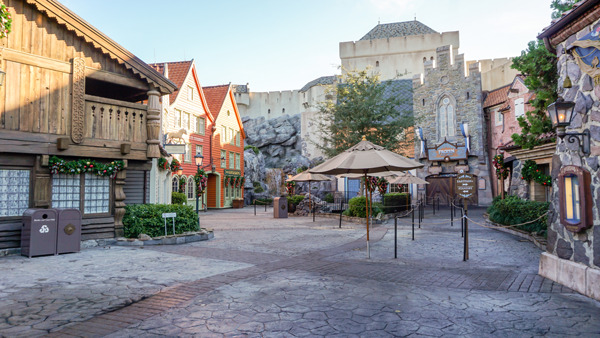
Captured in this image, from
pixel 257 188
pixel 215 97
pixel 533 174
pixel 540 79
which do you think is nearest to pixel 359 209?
pixel 533 174

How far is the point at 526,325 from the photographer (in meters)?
4.51

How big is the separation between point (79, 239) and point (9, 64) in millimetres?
4632

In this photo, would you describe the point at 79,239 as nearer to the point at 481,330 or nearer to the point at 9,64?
the point at 9,64

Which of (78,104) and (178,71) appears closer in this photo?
(78,104)

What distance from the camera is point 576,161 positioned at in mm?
6215

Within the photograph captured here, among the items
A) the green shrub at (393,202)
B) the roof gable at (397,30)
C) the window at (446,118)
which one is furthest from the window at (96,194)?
the roof gable at (397,30)

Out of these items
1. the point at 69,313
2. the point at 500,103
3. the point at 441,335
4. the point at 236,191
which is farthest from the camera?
the point at 236,191

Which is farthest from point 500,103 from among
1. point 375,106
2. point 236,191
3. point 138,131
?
point 138,131

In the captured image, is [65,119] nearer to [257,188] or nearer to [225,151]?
[225,151]

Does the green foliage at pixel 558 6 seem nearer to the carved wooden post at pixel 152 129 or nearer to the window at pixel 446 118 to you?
the carved wooden post at pixel 152 129

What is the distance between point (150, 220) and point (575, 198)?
10.4 m

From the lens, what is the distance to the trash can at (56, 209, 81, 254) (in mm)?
9555

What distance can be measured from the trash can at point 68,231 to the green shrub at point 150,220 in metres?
1.71

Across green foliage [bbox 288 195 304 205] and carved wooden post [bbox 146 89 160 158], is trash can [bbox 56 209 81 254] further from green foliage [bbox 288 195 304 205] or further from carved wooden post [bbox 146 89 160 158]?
green foliage [bbox 288 195 304 205]
